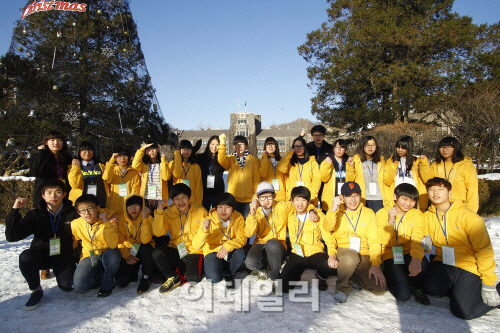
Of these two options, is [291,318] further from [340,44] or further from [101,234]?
[340,44]

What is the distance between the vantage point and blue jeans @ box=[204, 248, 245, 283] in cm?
361

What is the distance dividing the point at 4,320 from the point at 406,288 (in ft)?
13.2

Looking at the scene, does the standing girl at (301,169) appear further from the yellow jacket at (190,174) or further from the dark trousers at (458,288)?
the dark trousers at (458,288)

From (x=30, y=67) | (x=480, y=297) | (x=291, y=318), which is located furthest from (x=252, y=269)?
(x=30, y=67)

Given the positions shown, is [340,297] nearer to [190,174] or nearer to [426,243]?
[426,243]

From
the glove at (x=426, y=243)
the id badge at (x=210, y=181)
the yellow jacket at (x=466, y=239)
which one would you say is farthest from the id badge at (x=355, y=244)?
the id badge at (x=210, y=181)

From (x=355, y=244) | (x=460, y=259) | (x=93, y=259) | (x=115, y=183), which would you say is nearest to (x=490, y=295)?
(x=460, y=259)

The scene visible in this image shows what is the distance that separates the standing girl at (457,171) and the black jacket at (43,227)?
15.9 ft

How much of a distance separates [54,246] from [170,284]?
139cm

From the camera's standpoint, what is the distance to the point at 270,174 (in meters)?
4.82

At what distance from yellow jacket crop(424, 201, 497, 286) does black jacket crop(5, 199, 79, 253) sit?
4174 millimetres

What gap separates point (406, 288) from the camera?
312 cm

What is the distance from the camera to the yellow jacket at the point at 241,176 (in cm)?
465

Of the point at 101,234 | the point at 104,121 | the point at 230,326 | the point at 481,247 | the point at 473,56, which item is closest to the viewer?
the point at 230,326
